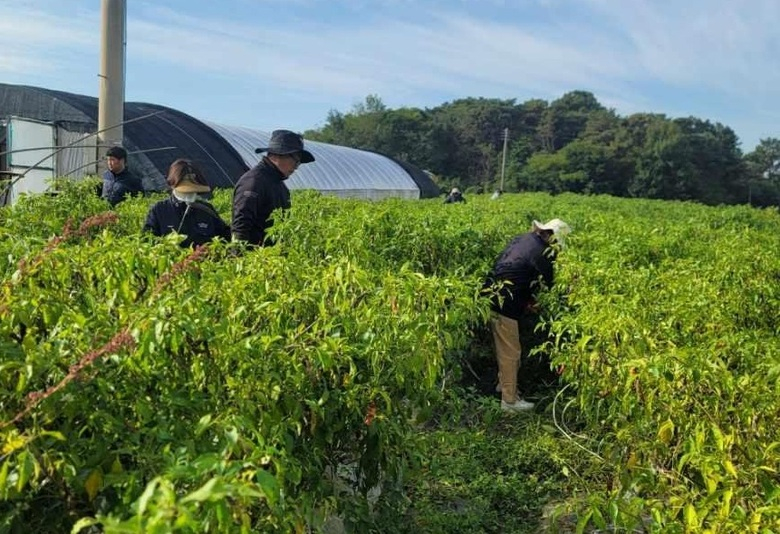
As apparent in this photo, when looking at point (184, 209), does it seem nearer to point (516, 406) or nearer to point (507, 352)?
point (507, 352)

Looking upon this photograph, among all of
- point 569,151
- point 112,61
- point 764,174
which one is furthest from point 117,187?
point 764,174

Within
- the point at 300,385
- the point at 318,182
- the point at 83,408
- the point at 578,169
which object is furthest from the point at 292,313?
the point at 578,169

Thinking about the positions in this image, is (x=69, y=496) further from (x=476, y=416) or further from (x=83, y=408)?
(x=476, y=416)

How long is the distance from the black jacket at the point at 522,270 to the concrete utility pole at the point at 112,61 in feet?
14.3

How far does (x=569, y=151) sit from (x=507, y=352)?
2011 inches

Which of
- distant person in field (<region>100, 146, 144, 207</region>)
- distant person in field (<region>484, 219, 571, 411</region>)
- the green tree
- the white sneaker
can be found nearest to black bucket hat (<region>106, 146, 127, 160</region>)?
distant person in field (<region>100, 146, 144, 207</region>)

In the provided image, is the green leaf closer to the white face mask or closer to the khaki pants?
the white face mask

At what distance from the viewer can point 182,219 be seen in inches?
156

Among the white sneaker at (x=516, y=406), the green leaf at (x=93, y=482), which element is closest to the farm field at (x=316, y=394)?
the green leaf at (x=93, y=482)

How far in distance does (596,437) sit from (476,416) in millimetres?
1020

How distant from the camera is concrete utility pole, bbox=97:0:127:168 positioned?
7070 millimetres

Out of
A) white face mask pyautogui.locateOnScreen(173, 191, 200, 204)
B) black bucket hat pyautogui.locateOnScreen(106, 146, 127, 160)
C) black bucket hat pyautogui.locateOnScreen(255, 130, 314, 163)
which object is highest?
black bucket hat pyautogui.locateOnScreen(255, 130, 314, 163)

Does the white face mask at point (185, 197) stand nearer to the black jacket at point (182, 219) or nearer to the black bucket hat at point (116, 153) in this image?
the black jacket at point (182, 219)

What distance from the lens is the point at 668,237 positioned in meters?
5.49
